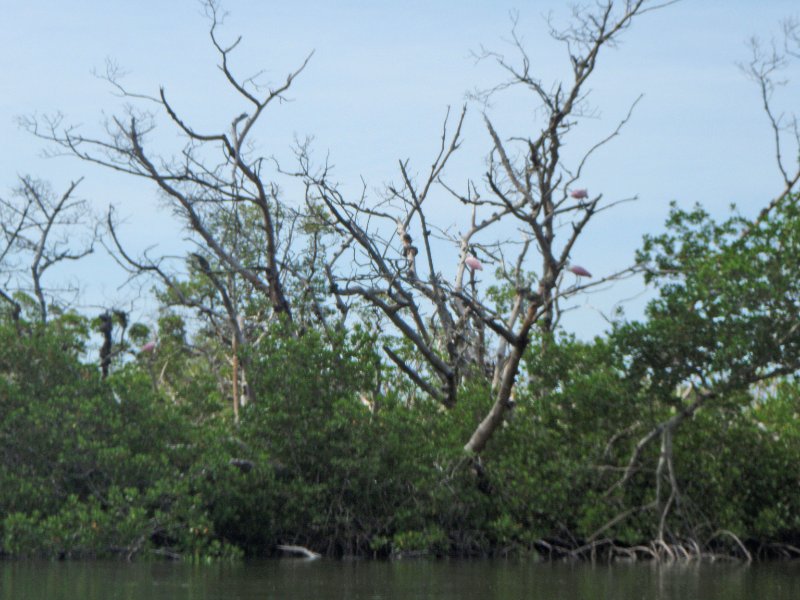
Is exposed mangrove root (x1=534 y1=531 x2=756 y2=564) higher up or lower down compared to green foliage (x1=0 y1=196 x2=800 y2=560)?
lower down

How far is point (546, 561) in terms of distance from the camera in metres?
14.6

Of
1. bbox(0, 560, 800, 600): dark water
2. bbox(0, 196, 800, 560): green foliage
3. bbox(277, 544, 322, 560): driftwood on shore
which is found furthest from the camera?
bbox(277, 544, 322, 560): driftwood on shore

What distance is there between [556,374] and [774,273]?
3.24m

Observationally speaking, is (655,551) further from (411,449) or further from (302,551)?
(302,551)

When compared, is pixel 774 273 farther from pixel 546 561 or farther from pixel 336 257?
pixel 336 257

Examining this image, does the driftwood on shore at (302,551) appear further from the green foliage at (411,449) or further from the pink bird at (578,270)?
the pink bird at (578,270)

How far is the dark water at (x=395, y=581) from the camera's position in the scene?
962 cm

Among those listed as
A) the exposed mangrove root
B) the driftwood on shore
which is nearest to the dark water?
the exposed mangrove root

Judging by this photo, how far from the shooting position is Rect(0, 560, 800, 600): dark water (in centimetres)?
962

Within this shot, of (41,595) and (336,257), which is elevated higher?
(336,257)

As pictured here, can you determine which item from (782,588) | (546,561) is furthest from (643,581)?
(546,561)

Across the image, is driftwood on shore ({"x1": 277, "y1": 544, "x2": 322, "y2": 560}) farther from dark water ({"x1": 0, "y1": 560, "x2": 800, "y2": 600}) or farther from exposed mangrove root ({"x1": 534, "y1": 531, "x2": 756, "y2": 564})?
exposed mangrove root ({"x1": 534, "y1": 531, "x2": 756, "y2": 564})

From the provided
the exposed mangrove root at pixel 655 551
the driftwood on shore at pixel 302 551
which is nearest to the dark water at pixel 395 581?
the exposed mangrove root at pixel 655 551

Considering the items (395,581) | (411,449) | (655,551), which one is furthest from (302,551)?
(655,551)
